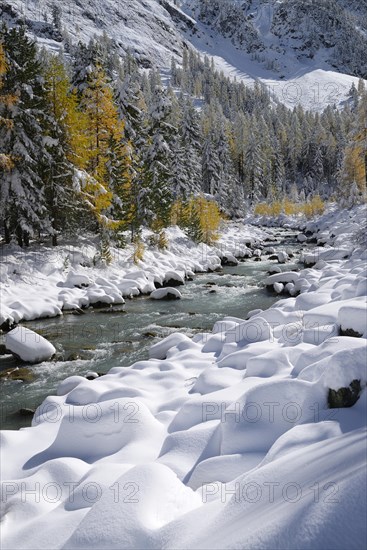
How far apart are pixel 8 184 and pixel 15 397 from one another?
38.9 feet

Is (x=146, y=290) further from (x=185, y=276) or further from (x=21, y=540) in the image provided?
(x=21, y=540)

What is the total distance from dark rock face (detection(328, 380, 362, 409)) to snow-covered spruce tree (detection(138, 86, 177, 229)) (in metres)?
21.8

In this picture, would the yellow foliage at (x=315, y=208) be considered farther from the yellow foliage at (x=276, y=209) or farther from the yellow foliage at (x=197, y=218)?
the yellow foliage at (x=197, y=218)

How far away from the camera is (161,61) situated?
182m

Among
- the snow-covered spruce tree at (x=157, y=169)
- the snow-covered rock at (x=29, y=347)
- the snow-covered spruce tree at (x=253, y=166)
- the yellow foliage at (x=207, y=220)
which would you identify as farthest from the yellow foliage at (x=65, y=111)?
the snow-covered spruce tree at (x=253, y=166)

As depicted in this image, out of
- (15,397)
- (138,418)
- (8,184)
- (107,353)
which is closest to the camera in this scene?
(138,418)

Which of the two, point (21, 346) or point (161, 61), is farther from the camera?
point (161, 61)

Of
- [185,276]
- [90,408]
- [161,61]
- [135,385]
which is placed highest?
[161,61]

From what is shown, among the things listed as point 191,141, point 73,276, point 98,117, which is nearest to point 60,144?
point 98,117

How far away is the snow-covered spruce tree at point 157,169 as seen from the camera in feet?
82.2

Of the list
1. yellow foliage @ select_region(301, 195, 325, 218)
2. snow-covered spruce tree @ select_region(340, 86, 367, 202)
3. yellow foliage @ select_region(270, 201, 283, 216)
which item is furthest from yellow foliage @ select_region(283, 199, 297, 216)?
snow-covered spruce tree @ select_region(340, 86, 367, 202)

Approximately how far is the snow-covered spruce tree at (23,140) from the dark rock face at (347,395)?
1624cm

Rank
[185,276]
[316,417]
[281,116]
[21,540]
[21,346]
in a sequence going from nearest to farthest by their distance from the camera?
1. [21,540]
2. [316,417]
3. [21,346]
4. [185,276]
5. [281,116]

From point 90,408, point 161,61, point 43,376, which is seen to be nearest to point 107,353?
point 43,376
